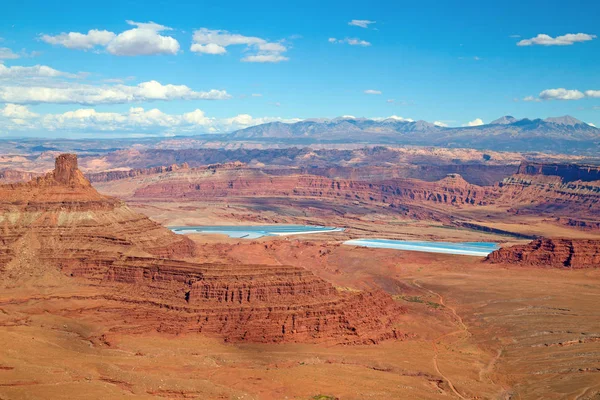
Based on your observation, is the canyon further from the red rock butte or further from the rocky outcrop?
the rocky outcrop

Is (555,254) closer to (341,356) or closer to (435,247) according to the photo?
(435,247)

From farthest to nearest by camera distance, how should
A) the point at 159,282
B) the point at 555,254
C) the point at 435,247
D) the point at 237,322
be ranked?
the point at 435,247 < the point at 555,254 < the point at 159,282 < the point at 237,322

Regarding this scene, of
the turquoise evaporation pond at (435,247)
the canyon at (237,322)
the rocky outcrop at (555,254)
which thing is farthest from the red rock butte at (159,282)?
the turquoise evaporation pond at (435,247)

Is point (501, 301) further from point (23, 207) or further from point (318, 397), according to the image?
point (23, 207)

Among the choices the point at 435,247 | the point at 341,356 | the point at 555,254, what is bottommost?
the point at 341,356

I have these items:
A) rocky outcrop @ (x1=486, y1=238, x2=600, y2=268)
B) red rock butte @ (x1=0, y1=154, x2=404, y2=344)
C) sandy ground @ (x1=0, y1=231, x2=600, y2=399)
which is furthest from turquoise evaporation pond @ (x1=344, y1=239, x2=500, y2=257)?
red rock butte @ (x1=0, y1=154, x2=404, y2=344)

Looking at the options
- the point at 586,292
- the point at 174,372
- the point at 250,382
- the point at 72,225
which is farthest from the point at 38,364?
the point at 586,292

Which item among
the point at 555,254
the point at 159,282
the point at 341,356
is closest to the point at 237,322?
the point at 341,356
